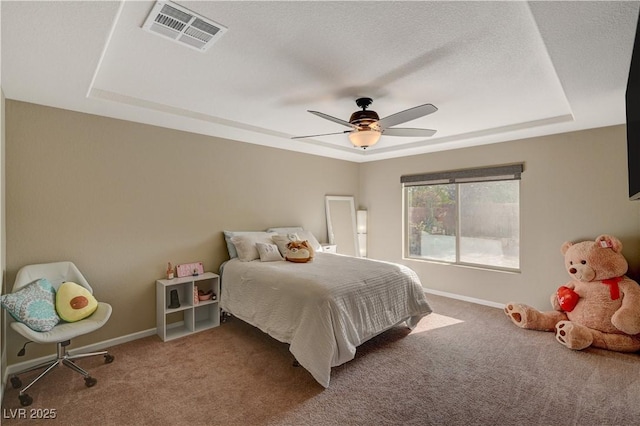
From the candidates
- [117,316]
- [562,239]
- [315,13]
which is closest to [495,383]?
[562,239]

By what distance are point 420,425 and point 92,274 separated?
10.7 feet

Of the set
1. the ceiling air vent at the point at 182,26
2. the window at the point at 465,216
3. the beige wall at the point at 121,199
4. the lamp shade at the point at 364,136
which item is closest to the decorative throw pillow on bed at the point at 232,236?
the beige wall at the point at 121,199

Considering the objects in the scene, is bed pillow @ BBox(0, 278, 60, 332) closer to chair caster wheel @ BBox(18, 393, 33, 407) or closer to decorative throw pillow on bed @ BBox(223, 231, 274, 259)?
chair caster wheel @ BBox(18, 393, 33, 407)

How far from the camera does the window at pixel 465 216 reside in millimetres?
4312

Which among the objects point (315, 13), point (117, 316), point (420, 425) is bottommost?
point (420, 425)

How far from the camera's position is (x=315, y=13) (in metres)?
1.67

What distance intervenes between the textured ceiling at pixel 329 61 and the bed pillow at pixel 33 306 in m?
1.64

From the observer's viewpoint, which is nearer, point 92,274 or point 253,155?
point 92,274

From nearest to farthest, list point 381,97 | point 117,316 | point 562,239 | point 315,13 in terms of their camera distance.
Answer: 1. point 315,13
2. point 381,97
3. point 117,316
4. point 562,239

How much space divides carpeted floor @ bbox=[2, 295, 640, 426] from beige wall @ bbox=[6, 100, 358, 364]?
0.81 metres

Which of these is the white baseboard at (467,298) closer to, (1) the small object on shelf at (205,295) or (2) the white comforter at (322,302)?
(2) the white comforter at (322,302)

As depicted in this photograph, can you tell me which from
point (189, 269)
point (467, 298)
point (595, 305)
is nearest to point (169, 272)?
point (189, 269)

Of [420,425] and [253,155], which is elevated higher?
[253,155]

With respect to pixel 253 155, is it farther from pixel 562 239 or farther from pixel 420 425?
pixel 562 239
